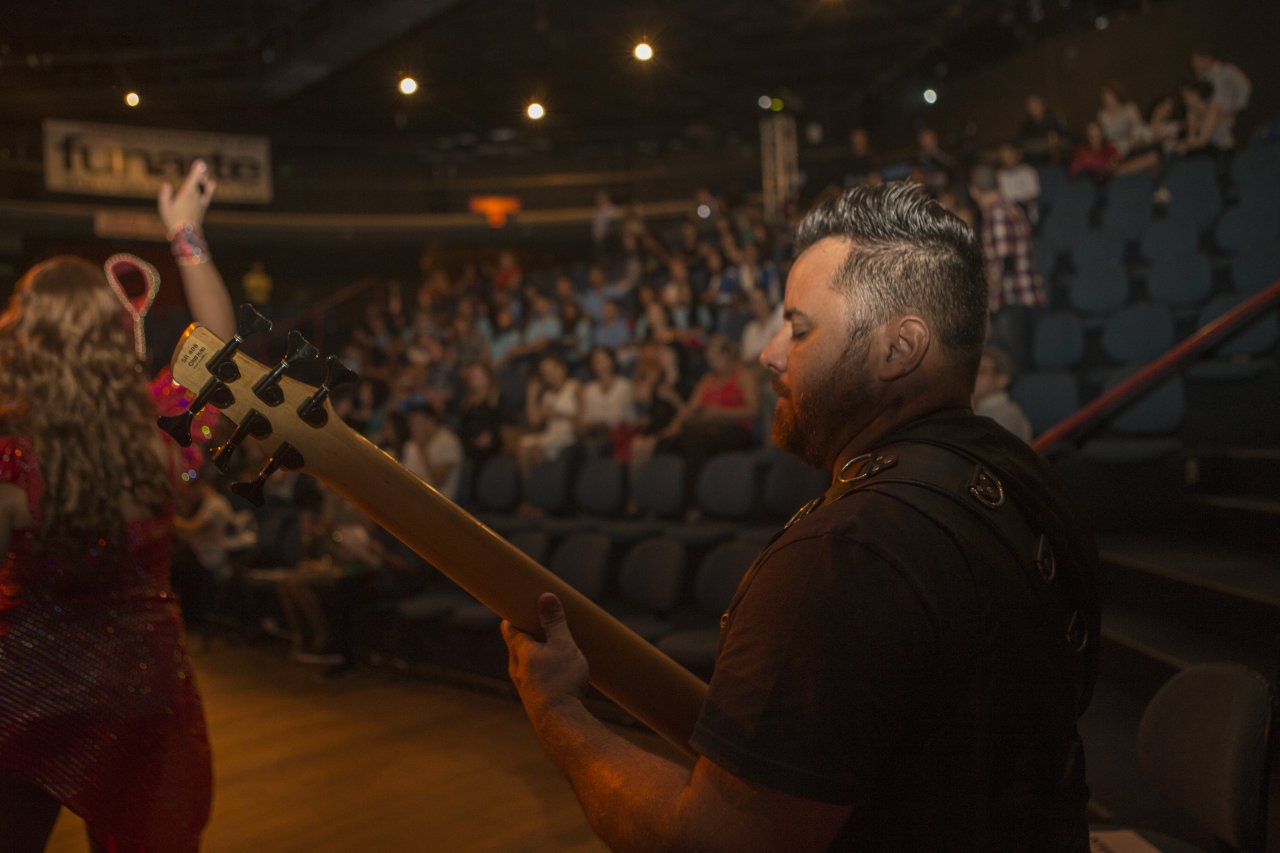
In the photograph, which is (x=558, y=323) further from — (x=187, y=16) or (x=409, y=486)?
(x=409, y=486)

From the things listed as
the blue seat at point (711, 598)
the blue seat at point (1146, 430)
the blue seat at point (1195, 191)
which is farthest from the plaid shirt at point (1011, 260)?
the blue seat at point (711, 598)

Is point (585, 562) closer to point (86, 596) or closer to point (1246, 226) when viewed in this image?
point (86, 596)

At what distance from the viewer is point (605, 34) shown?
1147cm

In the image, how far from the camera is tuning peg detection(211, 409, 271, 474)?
3.60 ft

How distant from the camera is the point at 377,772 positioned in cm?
398

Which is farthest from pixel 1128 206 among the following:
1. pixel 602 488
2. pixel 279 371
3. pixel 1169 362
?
pixel 279 371

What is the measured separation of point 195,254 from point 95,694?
85cm

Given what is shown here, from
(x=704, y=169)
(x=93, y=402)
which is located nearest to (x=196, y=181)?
(x=93, y=402)

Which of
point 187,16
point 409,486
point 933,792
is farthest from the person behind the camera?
point 187,16

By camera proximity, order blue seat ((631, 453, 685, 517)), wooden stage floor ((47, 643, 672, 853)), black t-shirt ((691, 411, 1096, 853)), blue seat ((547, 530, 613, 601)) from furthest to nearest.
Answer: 1. blue seat ((631, 453, 685, 517))
2. blue seat ((547, 530, 613, 601))
3. wooden stage floor ((47, 643, 672, 853))
4. black t-shirt ((691, 411, 1096, 853))

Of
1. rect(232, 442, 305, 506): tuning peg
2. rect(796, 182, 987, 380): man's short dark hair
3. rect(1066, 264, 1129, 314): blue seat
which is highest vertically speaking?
rect(1066, 264, 1129, 314): blue seat

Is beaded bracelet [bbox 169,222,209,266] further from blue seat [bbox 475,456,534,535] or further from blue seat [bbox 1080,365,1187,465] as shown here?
blue seat [bbox 475,456,534,535]

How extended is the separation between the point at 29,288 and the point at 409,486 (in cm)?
99

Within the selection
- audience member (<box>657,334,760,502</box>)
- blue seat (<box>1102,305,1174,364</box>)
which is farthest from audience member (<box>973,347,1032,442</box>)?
audience member (<box>657,334,760,502</box>)
